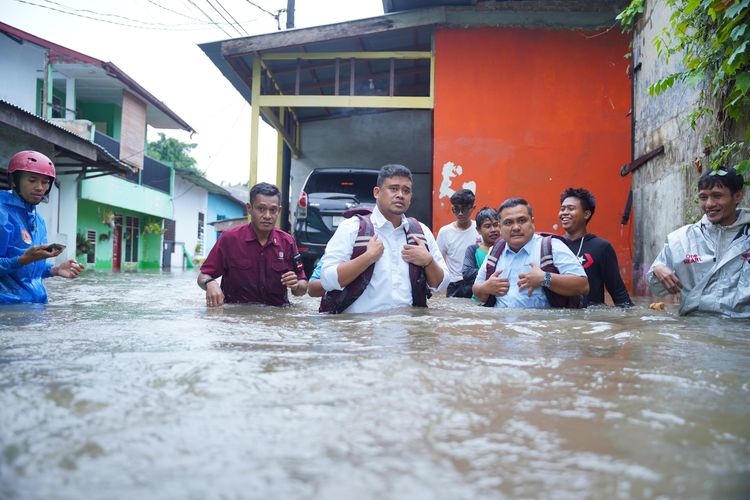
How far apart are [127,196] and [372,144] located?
11.5 metres

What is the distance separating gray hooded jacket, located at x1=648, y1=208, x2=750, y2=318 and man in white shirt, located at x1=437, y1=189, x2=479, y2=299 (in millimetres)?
2268

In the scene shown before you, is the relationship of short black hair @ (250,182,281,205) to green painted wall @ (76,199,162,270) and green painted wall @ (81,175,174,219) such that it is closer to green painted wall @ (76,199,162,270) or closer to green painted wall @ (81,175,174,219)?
green painted wall @ (81,175,174,219)

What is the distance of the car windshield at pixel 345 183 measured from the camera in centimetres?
909

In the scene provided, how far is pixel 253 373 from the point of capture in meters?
1.83

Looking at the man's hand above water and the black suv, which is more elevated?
the black suv

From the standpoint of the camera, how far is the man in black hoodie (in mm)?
4348

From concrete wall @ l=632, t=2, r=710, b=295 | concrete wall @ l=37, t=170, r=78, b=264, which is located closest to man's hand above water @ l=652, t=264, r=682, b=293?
concrete wall @ l=632, t=2, r=710, b=295

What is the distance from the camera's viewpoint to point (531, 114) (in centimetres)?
885

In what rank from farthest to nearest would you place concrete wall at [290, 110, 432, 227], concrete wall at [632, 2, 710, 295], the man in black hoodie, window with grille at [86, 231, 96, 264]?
window with grille at [86, 231, 96, 264] < concrete wall at [290, 110, 432, 227] < concrete wall at [632, 2, 710, 295] < the man in black hoodie

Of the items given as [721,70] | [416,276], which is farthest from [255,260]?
[721,70]

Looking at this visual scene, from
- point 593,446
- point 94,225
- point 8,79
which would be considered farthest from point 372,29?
point 94,225

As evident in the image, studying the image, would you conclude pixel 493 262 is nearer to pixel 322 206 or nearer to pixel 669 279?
pixel 669 279

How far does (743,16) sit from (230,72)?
8095 mm

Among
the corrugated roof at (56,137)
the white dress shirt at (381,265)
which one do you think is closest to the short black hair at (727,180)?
the white dress shirt at (381,265)
